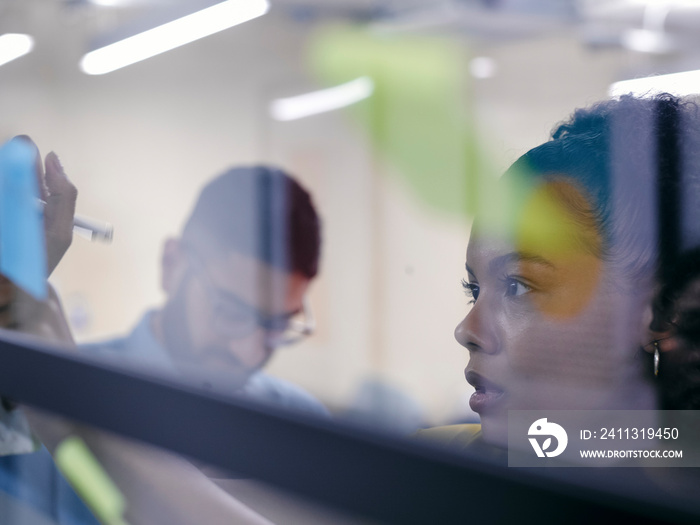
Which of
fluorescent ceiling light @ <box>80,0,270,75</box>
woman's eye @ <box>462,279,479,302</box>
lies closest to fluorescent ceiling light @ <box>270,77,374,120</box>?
fluorescent ceiling light @ <box>80,0,270,75</box>

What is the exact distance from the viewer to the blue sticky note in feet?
2.35

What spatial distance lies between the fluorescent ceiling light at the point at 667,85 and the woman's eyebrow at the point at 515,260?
0.08m

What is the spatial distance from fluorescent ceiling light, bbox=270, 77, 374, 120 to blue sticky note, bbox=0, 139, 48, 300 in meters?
2.56

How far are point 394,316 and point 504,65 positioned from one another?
1201 millimetres

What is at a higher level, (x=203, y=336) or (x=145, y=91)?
(x=145, y=91)

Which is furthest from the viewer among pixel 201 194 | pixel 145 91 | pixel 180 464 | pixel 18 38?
pixel 145 91

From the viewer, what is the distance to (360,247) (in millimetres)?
3139

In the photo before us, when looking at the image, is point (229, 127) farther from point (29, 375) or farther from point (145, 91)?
point (29, 375)

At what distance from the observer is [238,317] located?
130 centimetres

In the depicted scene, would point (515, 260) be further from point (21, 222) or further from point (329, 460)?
point (21, 222)

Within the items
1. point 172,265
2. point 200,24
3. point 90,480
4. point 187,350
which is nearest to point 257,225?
point 172,265

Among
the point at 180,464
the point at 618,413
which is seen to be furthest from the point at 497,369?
the point at 180,464

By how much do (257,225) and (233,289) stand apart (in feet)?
1.22

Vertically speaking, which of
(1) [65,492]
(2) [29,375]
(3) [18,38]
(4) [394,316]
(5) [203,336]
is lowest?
(1) [65,492]
